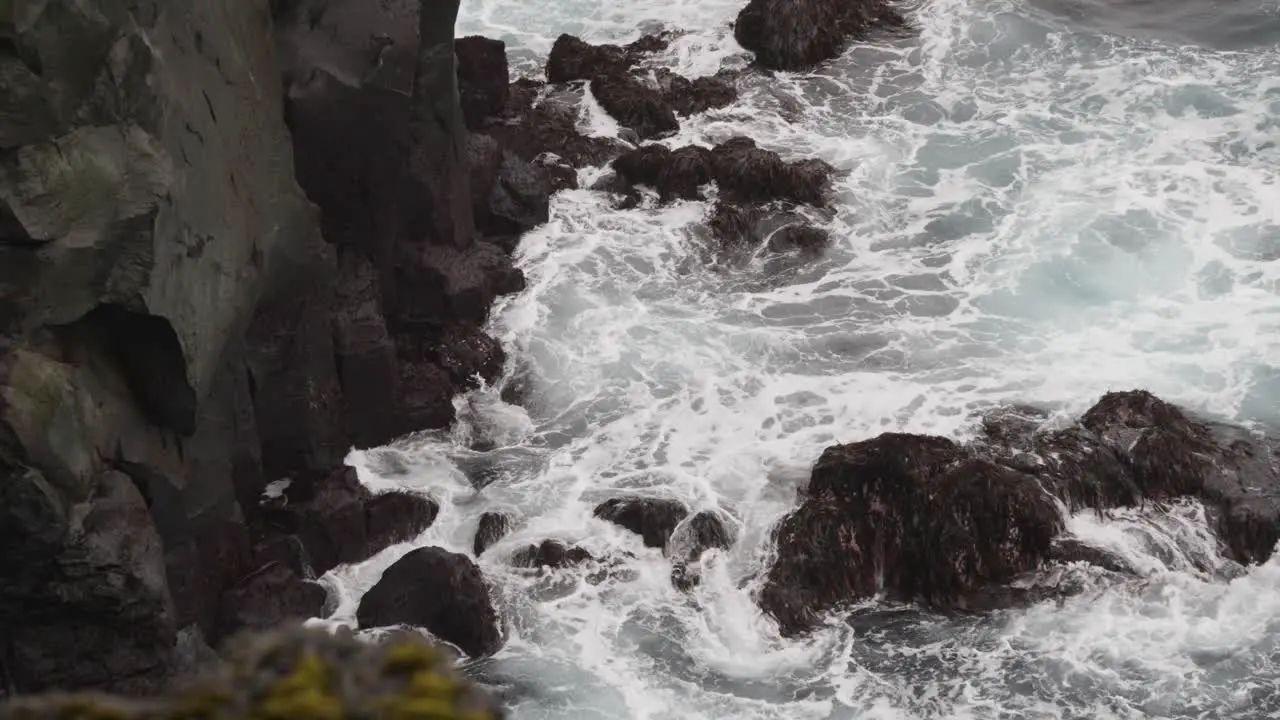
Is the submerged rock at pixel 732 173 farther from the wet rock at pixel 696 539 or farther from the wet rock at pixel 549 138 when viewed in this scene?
the wet rock at pixel 696 539

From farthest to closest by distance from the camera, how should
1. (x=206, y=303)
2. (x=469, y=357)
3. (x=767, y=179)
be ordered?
(x=767, y=179), (x=469, y=357), (x=206, y=303)

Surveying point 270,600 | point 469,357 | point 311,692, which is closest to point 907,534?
point 469,357

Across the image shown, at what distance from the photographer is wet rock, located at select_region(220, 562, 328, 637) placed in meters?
15.7

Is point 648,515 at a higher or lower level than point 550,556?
higher

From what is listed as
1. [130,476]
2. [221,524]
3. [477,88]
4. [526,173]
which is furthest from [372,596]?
[477,88]

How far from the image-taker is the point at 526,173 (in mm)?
23719

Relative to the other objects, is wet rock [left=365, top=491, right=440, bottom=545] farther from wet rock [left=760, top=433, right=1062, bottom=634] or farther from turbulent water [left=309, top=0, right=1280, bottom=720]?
wet rock [left=760, top=433, right=1062, bottom=634]

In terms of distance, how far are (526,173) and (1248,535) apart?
12.1 metres

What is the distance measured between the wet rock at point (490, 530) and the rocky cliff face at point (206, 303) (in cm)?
74

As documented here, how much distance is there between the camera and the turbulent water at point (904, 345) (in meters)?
15.9

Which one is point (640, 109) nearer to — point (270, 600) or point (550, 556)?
point (550, 556)

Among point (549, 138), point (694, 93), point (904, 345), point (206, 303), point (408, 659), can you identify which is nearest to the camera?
point (408, 659)

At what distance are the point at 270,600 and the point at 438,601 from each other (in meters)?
1.81

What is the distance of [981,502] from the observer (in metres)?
17.1
